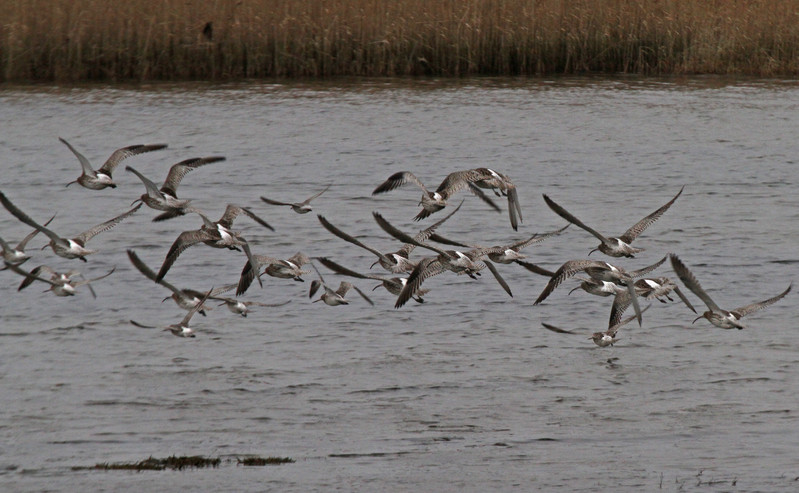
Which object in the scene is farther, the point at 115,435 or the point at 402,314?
the point at 402,314

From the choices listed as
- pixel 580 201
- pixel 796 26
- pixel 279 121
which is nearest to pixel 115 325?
pixel 580 201

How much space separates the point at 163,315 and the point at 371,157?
9.34 metres

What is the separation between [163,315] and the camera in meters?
13.8

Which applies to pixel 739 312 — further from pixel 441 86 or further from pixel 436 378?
pixel 441 86

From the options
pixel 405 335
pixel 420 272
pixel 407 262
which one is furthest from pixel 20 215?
pixel 405 335

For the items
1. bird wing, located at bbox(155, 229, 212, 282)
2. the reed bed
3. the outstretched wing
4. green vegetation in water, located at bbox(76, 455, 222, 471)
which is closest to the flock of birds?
bird wing, located at bbox(155, 229, 212, 282)

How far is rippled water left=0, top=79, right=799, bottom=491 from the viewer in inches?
364

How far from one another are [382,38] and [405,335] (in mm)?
15900

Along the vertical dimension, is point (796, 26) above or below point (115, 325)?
above

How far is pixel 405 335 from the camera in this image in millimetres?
12875

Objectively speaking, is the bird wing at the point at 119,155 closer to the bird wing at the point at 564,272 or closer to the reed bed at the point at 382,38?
the bird wing at the point at 564,272

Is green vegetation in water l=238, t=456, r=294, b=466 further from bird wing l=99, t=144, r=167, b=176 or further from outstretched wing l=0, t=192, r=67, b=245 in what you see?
bird wing l=99, t=144, r=167, b=176

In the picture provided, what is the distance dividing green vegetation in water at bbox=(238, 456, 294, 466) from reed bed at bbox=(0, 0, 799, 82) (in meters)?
19.1

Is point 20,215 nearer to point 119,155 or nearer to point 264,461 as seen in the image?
point 119,155
